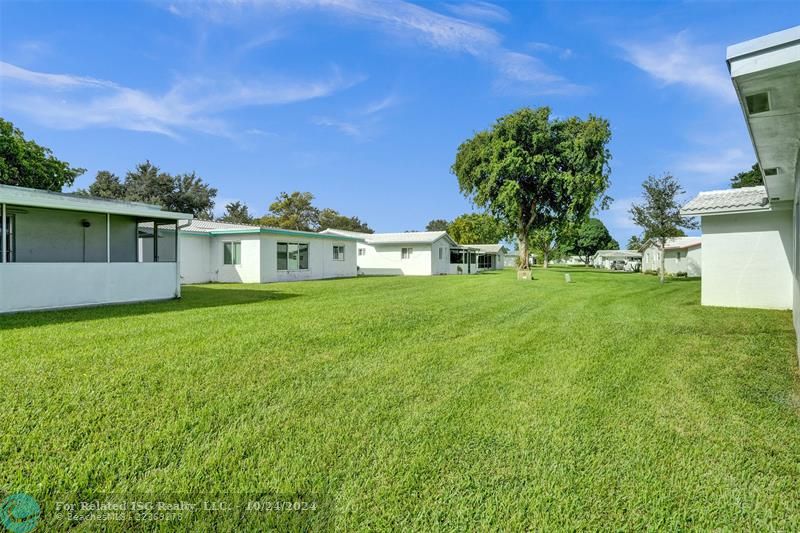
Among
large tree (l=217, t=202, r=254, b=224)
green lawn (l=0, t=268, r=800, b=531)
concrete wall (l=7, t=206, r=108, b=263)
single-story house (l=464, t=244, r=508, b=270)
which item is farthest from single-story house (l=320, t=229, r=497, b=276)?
large tree (l=217, t=202, r=254, b=224)

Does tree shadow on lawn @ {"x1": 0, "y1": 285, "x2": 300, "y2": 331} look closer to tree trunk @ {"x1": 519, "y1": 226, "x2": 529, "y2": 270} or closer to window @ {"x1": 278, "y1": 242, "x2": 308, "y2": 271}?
window @ {"x1": 278, "y1": 242, "x2": 308, "y2": 271}

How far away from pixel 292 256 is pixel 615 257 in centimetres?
6312

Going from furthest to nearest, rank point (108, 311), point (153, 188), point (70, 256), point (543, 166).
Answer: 1. point (153, 188)
2. point (543, 166)
3. point (70, 256)
4. point (108, 311)

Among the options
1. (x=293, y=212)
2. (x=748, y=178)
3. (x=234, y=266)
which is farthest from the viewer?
(x=293, y=212)

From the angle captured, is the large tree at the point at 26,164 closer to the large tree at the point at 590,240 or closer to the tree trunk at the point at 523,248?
the tree trunk at the point at 523,248

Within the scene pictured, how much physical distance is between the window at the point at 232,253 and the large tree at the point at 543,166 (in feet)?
53.7

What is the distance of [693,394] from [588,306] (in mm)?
7069

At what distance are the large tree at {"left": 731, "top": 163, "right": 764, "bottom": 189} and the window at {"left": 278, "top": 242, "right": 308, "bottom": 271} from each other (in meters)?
43.6

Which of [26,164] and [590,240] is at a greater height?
[26,164]

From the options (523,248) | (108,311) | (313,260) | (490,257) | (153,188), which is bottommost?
(108,311)

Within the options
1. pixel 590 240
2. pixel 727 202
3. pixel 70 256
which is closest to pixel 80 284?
pixel 70 256

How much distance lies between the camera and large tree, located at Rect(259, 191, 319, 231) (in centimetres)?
5050

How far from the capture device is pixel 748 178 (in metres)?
43.2
